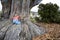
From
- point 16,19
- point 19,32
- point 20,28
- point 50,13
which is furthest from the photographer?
point 50,13

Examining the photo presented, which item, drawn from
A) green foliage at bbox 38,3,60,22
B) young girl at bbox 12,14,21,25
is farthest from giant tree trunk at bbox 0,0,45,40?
green foliage at bbox 38,3,60,22

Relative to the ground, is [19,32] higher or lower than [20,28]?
lower

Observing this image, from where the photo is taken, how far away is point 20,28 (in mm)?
7094

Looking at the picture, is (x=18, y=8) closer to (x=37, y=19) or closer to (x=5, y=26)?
(x=5, y=26)

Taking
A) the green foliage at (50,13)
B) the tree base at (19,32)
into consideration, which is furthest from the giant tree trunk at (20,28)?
the green foliage at (50,13)

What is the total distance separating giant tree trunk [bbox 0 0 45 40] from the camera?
22.8 ft

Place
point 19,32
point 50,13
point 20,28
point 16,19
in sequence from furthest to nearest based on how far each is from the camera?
point 50,13, point 16,19, point 20,28, point 19,32

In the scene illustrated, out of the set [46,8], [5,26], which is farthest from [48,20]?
[5,26]

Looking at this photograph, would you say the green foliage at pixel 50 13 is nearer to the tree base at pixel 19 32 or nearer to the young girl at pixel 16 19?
the tree base at pixel 19 32

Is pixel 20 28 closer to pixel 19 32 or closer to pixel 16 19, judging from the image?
pixel 19 32

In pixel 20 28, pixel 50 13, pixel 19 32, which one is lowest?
pixel 19 32

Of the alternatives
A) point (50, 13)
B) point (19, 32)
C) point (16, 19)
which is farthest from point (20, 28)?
point (50, 13)

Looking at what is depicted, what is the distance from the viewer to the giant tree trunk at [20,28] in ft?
22.8

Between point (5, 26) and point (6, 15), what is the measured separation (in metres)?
0.89
